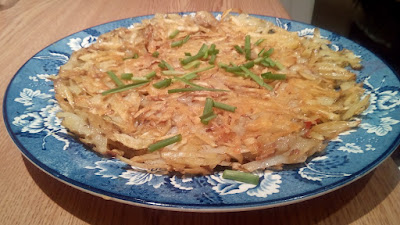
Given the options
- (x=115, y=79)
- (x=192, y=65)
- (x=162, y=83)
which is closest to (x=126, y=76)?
(x=115, y=79)

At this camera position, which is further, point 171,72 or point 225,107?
point 171,72

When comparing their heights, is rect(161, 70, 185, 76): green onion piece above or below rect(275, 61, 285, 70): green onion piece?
below

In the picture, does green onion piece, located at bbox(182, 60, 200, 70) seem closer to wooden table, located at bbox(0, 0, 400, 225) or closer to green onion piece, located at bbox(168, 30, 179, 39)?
green onion piece, located at bbox(168, 30, 179, 39)

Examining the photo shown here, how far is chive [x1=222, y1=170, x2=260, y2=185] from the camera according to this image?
0.99m

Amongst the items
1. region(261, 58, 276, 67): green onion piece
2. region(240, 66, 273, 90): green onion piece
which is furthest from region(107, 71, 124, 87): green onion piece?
region(261, 58, 276, 67): green onion piece

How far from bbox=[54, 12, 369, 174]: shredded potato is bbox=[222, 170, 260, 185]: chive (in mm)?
56

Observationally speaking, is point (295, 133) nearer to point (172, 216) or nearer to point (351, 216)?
point (351, 216)

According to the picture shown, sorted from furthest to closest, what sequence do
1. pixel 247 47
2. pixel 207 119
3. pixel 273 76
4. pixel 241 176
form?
pixel 247 47
pixel 273 76
pixel 207 119
pixel 241 176

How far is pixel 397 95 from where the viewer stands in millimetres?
1351

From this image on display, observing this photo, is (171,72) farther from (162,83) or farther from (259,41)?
(259,41)

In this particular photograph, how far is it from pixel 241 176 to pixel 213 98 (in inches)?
18.1

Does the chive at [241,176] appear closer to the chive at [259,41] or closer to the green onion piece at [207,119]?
the green onion piece at [207,119]

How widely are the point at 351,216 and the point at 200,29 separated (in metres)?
1.25

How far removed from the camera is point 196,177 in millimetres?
1030
